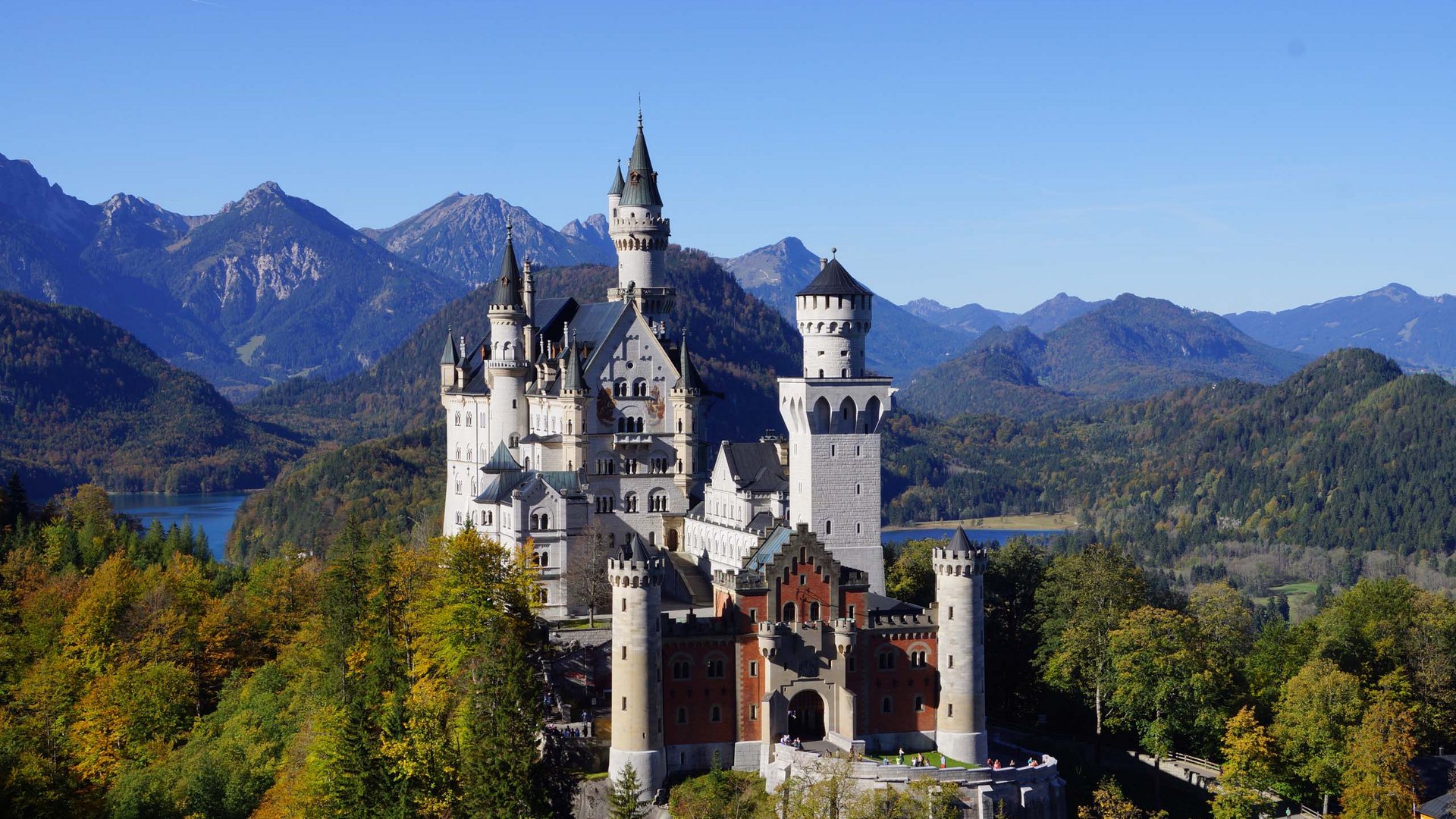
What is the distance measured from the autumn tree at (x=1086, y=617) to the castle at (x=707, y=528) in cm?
1227

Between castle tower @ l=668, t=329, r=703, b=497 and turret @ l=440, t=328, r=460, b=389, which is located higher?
turret @ l=440, t=328, r=460, b=389

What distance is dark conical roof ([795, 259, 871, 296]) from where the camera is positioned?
89.6 metres

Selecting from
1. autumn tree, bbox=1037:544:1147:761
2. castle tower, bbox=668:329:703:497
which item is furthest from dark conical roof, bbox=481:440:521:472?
autumn tree, bbox=1037:544:1147:761

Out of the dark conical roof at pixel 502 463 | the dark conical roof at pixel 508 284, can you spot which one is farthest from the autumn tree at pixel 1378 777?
the dark conical roof at pixel 508 284

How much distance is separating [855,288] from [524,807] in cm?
3268

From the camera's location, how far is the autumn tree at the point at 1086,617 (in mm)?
93875

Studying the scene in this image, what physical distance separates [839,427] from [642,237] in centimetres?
3042

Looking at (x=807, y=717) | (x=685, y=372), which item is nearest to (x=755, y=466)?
(x=685, y=372)

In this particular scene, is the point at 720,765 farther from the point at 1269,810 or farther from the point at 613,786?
the point at 1269,810

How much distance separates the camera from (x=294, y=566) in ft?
412

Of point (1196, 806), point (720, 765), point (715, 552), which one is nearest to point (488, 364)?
point (715, 552)

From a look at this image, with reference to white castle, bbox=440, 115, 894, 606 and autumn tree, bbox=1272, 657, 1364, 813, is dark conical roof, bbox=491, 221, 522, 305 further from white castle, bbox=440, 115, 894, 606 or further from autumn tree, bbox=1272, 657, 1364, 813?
autumn tree, bbox=1272, 657, 1364, 813

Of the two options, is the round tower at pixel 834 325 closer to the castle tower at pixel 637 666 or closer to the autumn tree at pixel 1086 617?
the castle tower at pixel 637 666

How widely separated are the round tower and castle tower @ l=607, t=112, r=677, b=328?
2465 centimetres
